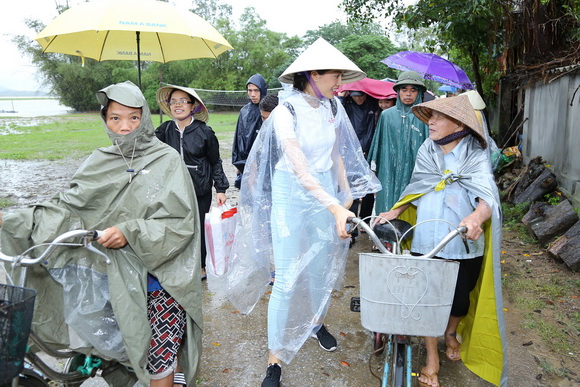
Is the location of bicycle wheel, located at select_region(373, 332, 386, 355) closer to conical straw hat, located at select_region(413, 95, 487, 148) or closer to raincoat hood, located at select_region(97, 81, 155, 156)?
conical straw hat, located at select_region(413, 95, 487, 148)

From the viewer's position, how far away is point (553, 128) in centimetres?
733

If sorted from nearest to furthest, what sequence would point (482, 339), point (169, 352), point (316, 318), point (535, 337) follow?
point (169, 352)
point (482, 339)
point (316, 318)
point (535, 337)

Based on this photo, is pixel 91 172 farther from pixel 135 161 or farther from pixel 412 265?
pixel 412 265

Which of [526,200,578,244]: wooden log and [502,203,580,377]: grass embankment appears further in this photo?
[526,200,578,244]: wooden log

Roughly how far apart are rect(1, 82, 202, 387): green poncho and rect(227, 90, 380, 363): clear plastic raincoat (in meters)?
0.66

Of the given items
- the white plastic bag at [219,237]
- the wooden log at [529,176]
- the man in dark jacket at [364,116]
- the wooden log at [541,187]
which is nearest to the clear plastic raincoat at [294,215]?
the white plastic bag at [219,237]

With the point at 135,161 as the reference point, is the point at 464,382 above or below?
below

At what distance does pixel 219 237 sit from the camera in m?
3.76

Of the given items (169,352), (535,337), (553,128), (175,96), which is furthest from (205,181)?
(553,128)

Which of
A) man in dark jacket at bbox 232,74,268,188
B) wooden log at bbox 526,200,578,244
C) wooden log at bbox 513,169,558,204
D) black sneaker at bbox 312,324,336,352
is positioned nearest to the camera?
black sneaker at bbox 312,324,336,352

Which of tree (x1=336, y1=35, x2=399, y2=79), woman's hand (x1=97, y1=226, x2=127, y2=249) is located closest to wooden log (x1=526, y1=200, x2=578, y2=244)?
woman's hand (x1=97, y1=226, x2=127, y2=249)

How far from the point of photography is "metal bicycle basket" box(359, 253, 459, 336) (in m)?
1.97

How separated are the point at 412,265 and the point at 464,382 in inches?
63.2

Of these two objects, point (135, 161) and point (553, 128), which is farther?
point (553, 128)
